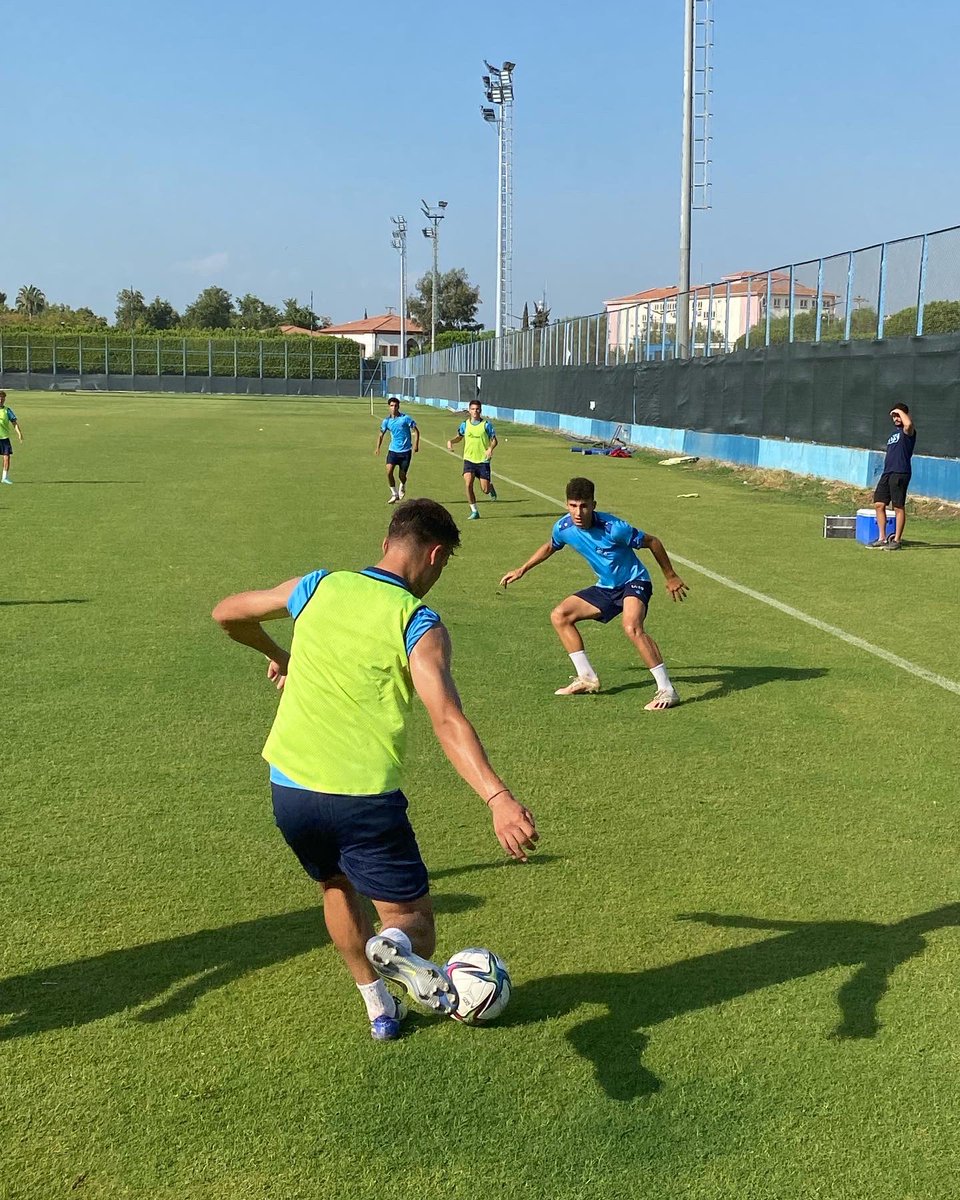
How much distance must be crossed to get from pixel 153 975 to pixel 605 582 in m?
5.22

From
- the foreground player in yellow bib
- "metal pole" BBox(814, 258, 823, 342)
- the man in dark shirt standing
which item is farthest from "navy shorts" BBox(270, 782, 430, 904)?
"metal pole" BBox(814, 258, 823, 342)

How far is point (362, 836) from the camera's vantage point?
3.96m

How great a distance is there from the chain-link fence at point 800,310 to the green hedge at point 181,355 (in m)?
64.9

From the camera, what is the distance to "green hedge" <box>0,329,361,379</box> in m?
108

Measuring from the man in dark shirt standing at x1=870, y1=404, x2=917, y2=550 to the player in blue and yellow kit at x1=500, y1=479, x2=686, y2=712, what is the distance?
851 centimetres

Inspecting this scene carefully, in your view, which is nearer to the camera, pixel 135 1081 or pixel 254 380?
pixel 135 1081

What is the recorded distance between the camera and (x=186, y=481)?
82.7ft

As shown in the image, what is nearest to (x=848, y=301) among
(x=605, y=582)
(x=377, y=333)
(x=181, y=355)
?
(x=605, y=582)

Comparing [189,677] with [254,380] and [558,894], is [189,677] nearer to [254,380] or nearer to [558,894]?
Result: [558,894]

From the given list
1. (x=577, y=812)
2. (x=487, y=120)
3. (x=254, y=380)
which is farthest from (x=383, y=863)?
(x=254, y=380)

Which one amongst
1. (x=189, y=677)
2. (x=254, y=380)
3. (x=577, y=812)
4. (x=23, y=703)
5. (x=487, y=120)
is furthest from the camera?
(x=254, y=380)

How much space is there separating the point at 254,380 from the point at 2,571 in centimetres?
10115

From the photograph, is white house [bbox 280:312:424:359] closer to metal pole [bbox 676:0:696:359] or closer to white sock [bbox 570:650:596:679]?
metal pole [bbox 676:0:696:359]

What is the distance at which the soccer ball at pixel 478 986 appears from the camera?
4.18 metres
